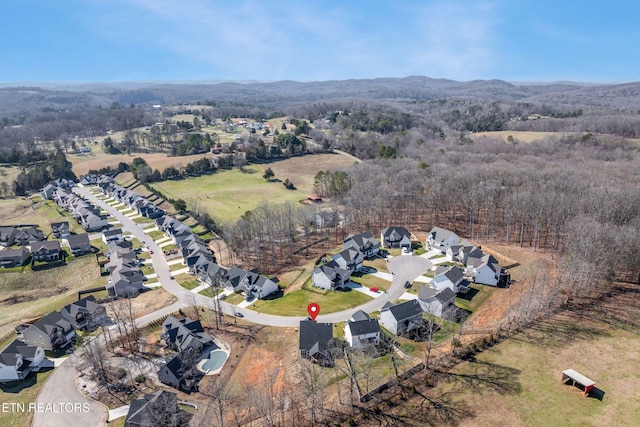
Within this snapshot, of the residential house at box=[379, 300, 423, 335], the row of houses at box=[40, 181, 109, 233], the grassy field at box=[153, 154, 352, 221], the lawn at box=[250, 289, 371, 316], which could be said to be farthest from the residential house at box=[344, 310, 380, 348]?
the row of houses at box=[40, 181, 109, 233]

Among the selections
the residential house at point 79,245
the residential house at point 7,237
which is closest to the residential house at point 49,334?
the residential house at point 79,245

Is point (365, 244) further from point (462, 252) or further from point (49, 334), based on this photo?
point (49, 334)

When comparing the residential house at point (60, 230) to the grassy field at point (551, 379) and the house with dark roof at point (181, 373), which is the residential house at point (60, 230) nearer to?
the house with dark roof at point (181, 373)

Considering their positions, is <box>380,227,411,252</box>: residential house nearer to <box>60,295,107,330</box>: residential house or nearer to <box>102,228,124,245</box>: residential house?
<box>60,295,107,330</box>: residential house

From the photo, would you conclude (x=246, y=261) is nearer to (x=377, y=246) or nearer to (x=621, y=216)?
(x=377, y=246)


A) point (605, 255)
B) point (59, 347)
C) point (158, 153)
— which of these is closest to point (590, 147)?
point (605, 255)
